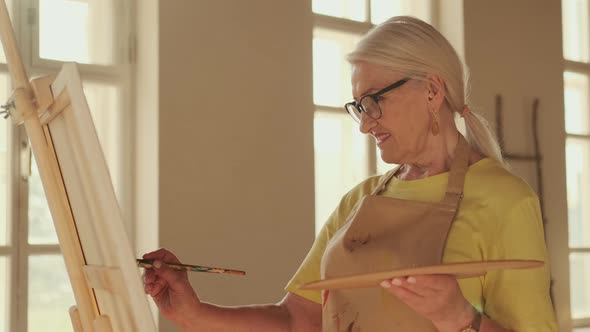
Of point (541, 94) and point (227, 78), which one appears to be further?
point (541, 94)

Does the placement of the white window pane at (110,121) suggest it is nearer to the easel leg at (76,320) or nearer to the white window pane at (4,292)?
the white window pane at (4,292)

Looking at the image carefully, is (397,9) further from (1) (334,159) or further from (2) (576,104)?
(2) (576,104)

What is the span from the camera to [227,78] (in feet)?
10.2

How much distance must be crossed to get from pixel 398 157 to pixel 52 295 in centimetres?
154

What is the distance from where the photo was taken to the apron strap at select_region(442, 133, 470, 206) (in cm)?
166

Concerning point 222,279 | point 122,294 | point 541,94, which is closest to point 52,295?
point 222,279

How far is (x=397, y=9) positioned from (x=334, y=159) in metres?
0.88

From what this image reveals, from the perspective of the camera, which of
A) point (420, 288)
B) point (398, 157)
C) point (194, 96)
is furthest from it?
point (194, 96)

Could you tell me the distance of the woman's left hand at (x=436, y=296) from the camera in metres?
1.31

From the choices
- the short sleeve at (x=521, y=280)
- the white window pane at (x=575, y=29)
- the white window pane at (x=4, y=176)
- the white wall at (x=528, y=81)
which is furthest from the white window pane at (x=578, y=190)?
the short sleeve at (x=521, y=280)

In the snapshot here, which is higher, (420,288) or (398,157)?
(398,157)

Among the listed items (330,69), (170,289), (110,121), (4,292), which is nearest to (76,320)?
(170,289)

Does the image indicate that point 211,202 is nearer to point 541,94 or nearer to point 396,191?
point 396,191

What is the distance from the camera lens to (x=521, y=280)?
4.88 feet
